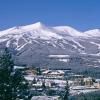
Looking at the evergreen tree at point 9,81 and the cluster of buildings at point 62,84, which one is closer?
the evergreen tree at point 9,81

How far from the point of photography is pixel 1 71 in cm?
2372

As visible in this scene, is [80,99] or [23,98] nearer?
[23,98]

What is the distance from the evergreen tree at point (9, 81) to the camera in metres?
23.5

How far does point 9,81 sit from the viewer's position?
23.8 m

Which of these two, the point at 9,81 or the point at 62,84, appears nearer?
the point at 9,81

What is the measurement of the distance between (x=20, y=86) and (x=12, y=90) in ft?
1.20

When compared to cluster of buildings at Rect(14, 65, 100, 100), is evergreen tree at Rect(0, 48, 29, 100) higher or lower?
lower

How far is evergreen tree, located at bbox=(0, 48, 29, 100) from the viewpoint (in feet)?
77.1

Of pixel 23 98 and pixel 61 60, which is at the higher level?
pixel 61 60

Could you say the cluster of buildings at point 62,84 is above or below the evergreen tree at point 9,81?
above

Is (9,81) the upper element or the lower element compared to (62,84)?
lower

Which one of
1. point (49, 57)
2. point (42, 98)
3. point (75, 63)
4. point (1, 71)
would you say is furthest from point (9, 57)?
point (49, 57)

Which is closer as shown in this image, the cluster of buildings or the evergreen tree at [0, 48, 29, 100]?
the evergreen tree at [0, 48, 29, 100]

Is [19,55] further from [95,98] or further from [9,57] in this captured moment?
[9,57]
